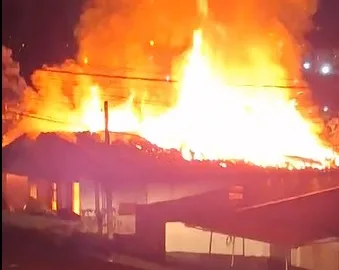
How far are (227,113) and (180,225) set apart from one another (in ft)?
0.90

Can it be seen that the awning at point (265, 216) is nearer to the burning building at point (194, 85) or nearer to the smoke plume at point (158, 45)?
the burning building at point (194, 85)

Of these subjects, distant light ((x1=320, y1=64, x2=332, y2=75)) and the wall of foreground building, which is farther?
distant light ((x1=320, y1=64, x2=332, y2=75))

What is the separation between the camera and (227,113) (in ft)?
4.90

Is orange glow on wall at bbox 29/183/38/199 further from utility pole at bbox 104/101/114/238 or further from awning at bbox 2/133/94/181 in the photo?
utility pole at bbox 104/101/114/238

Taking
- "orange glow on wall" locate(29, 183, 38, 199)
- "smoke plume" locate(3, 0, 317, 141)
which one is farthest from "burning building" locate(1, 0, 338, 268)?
"orange glow on wall" locate(29, 183, 38, 199)

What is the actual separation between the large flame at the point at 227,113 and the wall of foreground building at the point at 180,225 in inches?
3.6

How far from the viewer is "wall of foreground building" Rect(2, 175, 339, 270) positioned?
1412 mm

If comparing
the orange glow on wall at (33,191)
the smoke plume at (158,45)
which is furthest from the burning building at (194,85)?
the orange glow on wall at (33,191)

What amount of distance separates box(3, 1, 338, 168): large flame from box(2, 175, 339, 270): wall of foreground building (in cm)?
9

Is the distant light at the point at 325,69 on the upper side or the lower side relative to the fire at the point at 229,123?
upper

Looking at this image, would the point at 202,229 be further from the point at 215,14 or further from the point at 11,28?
the point at 11,28

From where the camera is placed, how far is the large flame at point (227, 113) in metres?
1.47

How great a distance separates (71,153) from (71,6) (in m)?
0.33

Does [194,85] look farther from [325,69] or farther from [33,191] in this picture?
[33,191]
